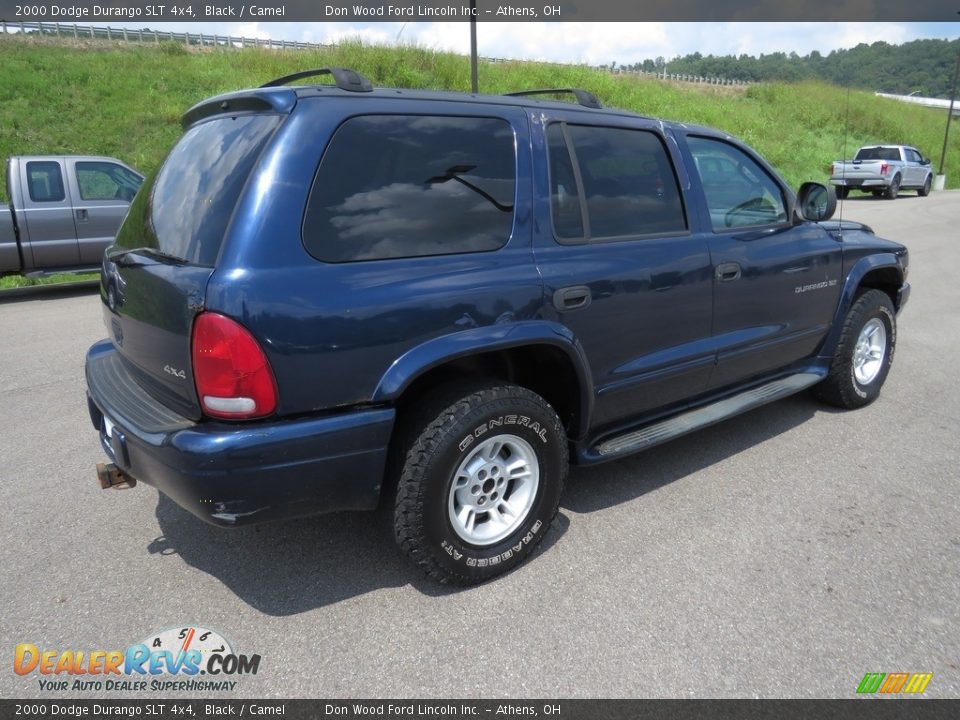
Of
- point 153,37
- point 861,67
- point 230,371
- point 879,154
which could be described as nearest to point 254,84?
point 153,37

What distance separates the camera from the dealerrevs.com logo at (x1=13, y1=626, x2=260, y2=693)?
2.31 metres

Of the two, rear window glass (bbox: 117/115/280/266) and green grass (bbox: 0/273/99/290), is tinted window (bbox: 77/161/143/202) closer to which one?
green grass (bbox: 0/273/99/290)

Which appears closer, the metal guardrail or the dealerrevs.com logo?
the dealerrevs.com logo

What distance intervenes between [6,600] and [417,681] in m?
1.67

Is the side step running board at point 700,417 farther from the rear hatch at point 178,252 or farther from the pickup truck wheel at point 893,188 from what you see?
the pickup truck wheel at point 893,188

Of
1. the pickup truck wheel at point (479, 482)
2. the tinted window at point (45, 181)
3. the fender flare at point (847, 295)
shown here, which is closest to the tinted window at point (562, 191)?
the pickup truck wheel at point (479, 482)

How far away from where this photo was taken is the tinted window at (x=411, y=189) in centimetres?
245

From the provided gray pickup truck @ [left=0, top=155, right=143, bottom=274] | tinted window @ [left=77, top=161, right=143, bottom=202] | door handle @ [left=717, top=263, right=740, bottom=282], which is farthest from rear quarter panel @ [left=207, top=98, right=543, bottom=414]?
tinted window @ [left=77, top=161, right=143, bottom=202]

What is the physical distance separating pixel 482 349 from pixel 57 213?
28.0 ft

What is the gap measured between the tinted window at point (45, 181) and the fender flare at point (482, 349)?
861cm

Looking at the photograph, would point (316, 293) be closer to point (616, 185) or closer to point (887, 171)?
point (616, 185)

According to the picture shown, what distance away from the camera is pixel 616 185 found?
3.28m

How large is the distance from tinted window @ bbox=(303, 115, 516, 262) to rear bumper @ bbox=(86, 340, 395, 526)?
0.60 meters
